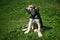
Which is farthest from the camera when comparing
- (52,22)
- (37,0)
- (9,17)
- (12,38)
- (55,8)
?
(37,0)

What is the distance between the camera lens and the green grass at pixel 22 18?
8.24 m

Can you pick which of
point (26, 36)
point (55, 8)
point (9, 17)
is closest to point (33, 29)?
point (26, 36)

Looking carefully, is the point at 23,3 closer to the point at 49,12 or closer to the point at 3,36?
the point at 49,12

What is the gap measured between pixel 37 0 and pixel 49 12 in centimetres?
163

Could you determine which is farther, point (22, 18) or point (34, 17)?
point (22, 18)

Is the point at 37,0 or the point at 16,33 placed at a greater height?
the point at 37,0

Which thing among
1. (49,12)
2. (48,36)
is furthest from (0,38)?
(49,12)

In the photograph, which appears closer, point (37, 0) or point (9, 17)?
point (9, 17)

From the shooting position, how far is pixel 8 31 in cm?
856

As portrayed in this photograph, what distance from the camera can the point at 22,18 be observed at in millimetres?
9664

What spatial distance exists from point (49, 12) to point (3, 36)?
→ 9.96 feet

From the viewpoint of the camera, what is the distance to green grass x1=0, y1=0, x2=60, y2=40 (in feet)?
27.0

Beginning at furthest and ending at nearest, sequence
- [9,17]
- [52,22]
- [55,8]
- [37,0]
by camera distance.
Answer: [37,0] → [55,8] → [9,17] → [52,22]

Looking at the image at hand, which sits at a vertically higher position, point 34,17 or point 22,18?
point 34,17
